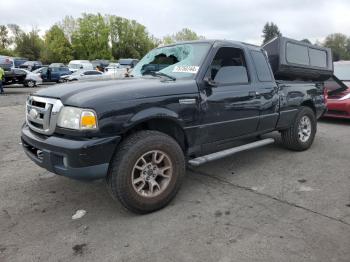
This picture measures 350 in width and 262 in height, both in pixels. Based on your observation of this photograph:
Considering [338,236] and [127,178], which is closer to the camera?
[338,236]

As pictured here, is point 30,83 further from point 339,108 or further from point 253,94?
point 253,94

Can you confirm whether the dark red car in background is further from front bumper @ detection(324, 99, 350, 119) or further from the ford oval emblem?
the ford oval emblem

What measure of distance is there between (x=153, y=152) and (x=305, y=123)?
11.9 feet

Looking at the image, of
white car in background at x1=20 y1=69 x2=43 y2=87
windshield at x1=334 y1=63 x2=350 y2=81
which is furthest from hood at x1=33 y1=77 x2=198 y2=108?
white car in background at x1=20 y1=69 x2=43 y2=87

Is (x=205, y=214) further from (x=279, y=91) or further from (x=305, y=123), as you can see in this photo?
(x=305, y=123)

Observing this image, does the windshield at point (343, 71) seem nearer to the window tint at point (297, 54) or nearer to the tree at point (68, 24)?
the window tint at point (297, 54)

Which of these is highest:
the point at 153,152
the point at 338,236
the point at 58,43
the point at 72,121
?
the point at 58,43

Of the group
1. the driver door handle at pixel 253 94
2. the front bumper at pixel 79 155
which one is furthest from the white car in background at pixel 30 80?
the front bumper at pixel 79 155

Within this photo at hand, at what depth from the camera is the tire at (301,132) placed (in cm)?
571

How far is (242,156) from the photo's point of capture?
18.5 feet

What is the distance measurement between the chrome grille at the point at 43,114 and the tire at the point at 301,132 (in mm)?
3962

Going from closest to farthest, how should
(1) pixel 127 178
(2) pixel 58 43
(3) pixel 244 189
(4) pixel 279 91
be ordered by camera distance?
(1) pixel 127 178 → (3) pixel 244 189 → (4) pixel 279 91 → (2) pixel 58 43

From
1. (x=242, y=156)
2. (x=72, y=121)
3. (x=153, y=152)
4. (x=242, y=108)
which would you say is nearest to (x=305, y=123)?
(x=242, y=156)

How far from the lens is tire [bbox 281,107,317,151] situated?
5.71 metres
